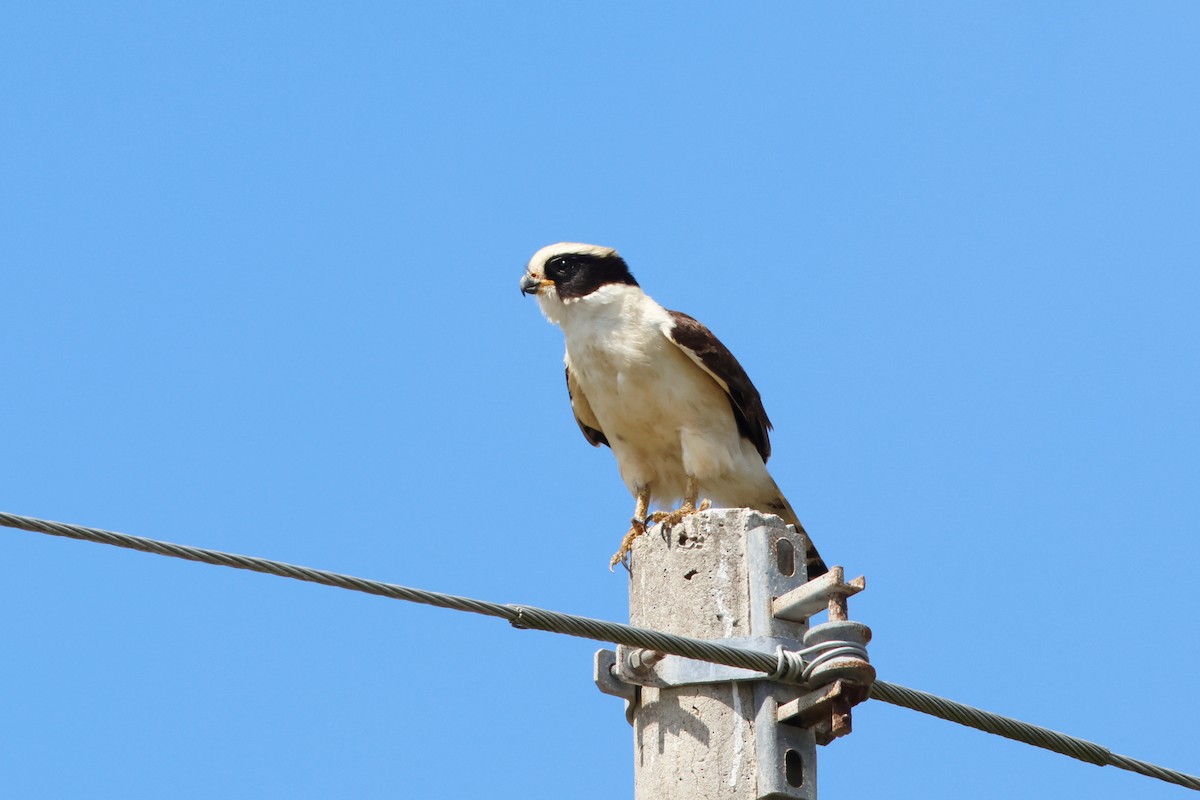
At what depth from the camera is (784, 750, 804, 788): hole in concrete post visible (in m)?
4.38

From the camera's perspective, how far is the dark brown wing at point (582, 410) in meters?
7.81

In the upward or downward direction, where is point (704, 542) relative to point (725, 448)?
downward

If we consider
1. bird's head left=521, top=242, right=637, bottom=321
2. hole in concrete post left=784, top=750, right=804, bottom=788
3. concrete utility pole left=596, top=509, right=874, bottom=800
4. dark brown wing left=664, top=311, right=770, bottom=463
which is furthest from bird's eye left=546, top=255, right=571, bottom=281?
hole in concrete post left=784, top=750, right=804, bottom=788

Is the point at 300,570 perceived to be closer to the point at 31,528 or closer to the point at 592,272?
the point at 31,528

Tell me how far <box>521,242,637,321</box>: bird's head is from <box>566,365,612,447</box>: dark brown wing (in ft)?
1.03

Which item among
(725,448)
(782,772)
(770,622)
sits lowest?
(782,772)

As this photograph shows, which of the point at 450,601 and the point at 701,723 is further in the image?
the point at 701,723

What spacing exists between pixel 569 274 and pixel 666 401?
2.93 ft

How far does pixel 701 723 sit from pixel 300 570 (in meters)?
A: 1.22

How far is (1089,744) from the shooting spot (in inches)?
174

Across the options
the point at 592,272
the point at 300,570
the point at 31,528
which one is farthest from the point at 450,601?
the point at 592,272

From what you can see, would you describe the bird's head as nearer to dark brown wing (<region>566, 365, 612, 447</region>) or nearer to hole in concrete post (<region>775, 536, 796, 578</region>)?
dark brown wing (<region>566, 365, 612, 447</region>)

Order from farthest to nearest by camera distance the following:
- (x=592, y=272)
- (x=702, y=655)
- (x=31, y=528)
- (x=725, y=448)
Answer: (x=592, y=272)
(x=725, y=448)
(x=702, y=655)
(x=31, y=528)

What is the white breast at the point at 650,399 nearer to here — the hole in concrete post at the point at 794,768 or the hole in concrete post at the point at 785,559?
the hole in concrete post at the point at 785,559
